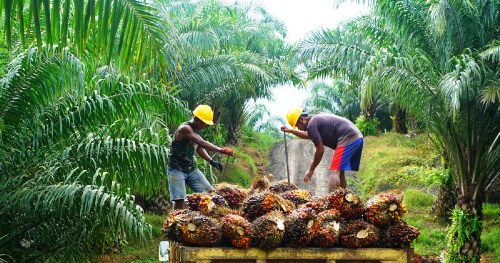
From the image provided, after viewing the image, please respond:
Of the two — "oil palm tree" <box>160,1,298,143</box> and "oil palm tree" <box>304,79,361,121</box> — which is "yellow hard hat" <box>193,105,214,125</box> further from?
"oil palm tree" <box>304,79,361,121</box>

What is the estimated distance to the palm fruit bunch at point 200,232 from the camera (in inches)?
186

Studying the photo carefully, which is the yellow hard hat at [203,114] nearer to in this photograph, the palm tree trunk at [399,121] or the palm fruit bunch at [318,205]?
the palm fruit bunch at [318,205]

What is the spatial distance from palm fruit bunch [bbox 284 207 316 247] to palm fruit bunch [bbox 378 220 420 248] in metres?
0.54

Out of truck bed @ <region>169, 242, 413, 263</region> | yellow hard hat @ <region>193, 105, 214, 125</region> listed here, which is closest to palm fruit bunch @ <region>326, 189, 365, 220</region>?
truck bed @ <region>169, 242, 413, 263</region>

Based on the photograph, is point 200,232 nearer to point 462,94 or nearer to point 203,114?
point 203,114

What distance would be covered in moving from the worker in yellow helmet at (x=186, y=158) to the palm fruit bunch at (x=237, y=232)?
277 centimetres

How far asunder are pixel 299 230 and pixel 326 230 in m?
0.19

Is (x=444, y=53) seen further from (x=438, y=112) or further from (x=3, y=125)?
(x=3, y=125)

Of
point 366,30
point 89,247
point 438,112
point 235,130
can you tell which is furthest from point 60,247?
point 235,130

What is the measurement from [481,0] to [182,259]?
321 inches

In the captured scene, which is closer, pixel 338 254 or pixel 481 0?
pixel 338 254

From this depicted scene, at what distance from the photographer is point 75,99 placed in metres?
8.52

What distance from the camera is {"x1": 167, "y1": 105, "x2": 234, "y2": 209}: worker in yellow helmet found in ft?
25.1

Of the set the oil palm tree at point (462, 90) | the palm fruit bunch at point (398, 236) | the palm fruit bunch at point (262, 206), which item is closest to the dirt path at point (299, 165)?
the oil palm tree at point (462, 90)
